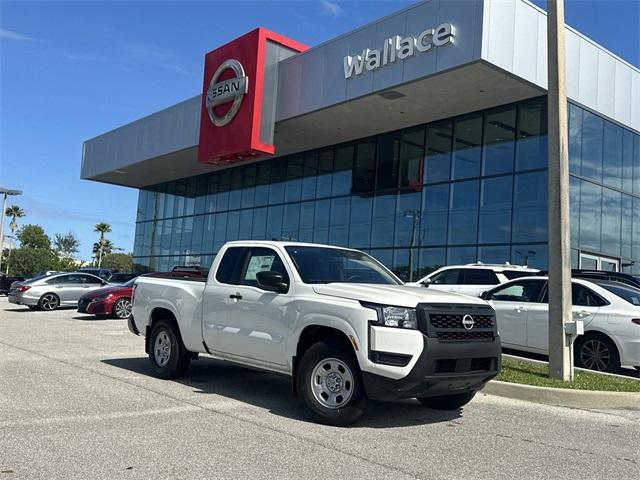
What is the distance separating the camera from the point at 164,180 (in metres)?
39.0

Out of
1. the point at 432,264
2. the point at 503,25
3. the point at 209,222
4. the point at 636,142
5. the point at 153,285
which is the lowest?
the point at 153,285

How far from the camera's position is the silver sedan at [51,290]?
21.9 m

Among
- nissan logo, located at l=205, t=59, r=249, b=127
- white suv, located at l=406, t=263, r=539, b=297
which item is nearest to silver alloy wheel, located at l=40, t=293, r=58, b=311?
nissan logo, located at l=205, t=59, r=249, b=127

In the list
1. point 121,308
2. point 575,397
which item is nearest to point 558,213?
point 575,397

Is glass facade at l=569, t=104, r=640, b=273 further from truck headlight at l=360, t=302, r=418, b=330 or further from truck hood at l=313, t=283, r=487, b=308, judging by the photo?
truck headlight at l=360, t=302, r=418, b=330

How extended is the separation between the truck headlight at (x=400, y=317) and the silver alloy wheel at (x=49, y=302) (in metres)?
19.3

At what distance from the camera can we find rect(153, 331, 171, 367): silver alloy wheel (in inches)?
339

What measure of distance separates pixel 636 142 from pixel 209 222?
22365 mm

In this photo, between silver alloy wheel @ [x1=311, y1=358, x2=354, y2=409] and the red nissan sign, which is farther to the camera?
the red nissan sign

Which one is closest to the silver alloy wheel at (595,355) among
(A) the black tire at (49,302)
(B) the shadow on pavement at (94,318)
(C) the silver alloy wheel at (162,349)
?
(C) the silver alloy wheel at (162,349)

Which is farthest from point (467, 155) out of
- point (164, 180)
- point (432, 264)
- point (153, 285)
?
point (164, 180)

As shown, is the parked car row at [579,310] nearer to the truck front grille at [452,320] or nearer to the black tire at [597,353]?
the black tire at [597,353]

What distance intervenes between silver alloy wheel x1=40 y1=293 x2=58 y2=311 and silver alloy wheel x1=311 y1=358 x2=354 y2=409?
18.6 metres

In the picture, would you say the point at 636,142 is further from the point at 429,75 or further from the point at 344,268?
the point at 344,268
